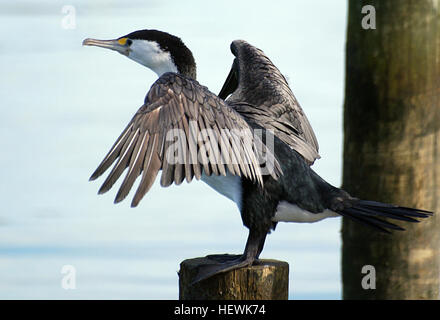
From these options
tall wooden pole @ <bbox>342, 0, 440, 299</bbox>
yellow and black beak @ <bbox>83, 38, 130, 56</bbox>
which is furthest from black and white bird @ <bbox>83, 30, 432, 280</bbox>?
tall wooden pole @ <bbox>342, 0, 440, 299</bbox>

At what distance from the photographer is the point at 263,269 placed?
4.69 meters

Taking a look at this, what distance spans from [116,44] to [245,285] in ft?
7.99

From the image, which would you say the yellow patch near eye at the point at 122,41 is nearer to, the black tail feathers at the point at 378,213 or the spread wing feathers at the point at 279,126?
the spread wing feathers at the point at 279,126

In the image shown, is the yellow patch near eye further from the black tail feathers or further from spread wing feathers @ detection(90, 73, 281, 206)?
the black tail feathers

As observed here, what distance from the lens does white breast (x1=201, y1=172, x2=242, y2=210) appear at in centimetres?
474

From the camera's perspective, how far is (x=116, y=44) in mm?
6109

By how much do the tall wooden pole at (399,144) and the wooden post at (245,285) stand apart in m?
1.33

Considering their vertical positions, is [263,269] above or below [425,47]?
below

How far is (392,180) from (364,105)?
0.62 m

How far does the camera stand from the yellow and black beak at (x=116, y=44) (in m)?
6.05

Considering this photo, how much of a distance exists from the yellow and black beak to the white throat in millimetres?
92

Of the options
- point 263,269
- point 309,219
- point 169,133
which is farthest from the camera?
point 309,219
